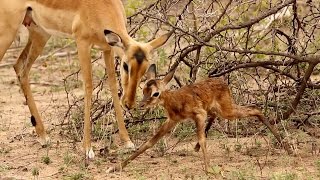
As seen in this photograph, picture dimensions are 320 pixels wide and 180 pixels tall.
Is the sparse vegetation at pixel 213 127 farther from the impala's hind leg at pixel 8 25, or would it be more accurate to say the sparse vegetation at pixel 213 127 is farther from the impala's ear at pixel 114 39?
the impala's hind leg at pixel 8 25

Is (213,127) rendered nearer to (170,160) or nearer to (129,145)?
(129,145)

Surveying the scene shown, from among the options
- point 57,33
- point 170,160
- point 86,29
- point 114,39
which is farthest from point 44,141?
point 114,39

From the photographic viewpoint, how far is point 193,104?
6.27 metres

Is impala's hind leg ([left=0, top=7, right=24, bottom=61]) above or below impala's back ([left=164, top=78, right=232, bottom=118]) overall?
above

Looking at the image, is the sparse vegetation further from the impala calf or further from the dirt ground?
the impala calf

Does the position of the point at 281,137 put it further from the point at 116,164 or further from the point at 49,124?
the point at 49,124

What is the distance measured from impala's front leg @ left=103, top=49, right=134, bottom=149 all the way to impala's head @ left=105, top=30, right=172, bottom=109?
2.79 ft

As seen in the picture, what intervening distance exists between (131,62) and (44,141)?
189cm

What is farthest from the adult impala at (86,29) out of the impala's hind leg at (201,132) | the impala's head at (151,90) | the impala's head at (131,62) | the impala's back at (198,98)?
the impala's hind leg at (201,132)

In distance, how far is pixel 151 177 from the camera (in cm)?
618

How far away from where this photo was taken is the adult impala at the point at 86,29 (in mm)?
6410

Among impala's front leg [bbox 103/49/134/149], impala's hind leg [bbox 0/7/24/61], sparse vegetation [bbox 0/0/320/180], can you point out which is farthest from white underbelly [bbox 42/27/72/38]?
sparse vegetation [bbox 0/0/320/180]

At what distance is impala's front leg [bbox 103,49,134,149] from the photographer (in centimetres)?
725

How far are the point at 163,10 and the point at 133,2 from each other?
1.98 metres
